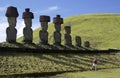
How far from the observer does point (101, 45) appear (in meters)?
102

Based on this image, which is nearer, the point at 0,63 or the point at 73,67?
the point at 0,63

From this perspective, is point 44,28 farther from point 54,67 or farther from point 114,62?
point 54,67

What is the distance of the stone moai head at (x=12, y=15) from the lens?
157 feet

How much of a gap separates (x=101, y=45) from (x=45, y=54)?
198 ft

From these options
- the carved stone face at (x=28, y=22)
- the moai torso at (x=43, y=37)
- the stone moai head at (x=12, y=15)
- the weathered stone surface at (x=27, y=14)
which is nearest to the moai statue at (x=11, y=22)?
the stone moai head at (x=12, y=15)

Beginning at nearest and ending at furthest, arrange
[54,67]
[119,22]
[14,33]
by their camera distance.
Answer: [54,67] → [14,33] → [119,22]

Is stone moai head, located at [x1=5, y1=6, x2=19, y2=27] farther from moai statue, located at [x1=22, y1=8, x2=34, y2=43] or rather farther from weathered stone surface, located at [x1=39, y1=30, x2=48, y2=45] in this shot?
weathered stone surface, located at [x1=39, y1=30, x2=48, y2=45]

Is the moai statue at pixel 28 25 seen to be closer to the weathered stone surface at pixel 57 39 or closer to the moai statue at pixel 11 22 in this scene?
the moai statue at pixel 11 22

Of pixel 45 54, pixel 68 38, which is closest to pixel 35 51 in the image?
pixel 45 54

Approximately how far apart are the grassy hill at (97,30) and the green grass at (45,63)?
50.5 metres

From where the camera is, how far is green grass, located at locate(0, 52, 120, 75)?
33.2m

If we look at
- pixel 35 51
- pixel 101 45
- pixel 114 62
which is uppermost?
pixel 35 51

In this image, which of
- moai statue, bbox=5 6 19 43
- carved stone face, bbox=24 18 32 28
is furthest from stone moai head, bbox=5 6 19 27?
carved stone face, bbox=24 18 32 28

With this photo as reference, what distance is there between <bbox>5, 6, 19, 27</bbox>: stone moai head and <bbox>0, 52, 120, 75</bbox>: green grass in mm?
8048
